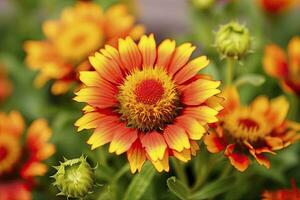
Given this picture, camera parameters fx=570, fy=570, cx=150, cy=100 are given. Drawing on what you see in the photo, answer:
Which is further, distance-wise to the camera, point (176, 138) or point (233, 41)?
point (233, 41)

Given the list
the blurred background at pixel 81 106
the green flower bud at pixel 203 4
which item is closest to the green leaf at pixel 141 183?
the blurred background at pixel 81 106

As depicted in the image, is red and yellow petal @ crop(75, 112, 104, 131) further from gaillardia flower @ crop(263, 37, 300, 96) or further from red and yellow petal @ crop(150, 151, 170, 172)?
gaillardia flower @ crop(263, 37, 300, 96)

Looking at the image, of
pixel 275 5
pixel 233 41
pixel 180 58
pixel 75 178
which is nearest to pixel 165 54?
pixel 180 58

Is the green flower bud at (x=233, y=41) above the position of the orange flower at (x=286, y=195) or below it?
above

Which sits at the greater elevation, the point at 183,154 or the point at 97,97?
the point at 97,97

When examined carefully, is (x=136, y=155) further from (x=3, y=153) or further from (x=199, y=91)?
(x=3, y=153)

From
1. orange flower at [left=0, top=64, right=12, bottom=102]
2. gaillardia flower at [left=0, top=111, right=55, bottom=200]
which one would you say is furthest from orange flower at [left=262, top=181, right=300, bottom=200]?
orange flower at [left=0, top=64, right=12, bottom=102]

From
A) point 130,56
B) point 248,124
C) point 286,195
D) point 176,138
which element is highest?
point 130,56

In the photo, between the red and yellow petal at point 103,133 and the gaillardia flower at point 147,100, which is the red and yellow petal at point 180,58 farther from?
the red and yellow petal at point 103,133
